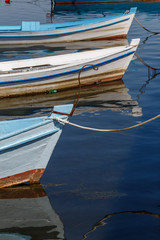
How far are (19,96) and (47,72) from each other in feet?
3.84

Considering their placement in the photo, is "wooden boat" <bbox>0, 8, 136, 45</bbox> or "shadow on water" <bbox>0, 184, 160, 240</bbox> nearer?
"shadow on water" <bbox>0, 184, 160, 240</bbox>

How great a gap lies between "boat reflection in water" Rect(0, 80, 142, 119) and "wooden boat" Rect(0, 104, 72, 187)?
3789 millimetres

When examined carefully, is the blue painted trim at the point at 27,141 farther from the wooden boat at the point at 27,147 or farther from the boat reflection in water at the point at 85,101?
the boat reflection in water at the point at 85,101

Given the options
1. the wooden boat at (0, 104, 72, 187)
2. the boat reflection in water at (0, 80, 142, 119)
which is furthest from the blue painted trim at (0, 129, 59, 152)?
the boat reflection in water at (0, 80, 142, 119)

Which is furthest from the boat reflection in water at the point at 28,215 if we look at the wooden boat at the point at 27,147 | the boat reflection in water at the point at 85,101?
the boat reflection in water at the point at 85,101

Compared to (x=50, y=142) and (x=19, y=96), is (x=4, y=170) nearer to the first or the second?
(x=50, y=142)

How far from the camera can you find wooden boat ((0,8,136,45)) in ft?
61.8

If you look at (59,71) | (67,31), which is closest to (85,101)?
(59,71)

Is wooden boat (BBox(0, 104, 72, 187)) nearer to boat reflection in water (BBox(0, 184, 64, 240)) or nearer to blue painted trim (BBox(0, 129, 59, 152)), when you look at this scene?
blue painted trim (BBox(0, 129, 59, 152))

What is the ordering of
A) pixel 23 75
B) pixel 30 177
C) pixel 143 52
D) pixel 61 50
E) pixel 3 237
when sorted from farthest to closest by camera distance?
pixel 61 50 < pixel 143 52 < pixel 23 75 < pixel 30 177 < pixel 3 237

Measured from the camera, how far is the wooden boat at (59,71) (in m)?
11.4

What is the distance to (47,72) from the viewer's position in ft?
37.6

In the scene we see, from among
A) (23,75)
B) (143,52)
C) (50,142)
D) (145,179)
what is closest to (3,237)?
(50,142)

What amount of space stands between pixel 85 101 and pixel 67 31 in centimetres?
910
